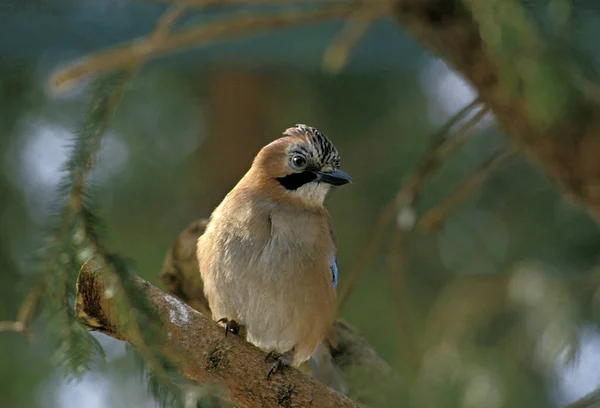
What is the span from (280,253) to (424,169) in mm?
561

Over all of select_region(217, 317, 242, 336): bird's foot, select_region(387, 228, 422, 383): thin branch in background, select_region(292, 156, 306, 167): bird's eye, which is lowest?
select_region(217, 317, 242, 336): bird's foot

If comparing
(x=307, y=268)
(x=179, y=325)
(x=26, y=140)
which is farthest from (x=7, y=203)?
(x=179, y=325)

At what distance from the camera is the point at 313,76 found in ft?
18.6

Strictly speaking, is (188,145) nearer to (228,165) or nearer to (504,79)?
(228,165)

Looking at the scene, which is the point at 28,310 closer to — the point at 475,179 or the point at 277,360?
the point at 277,360

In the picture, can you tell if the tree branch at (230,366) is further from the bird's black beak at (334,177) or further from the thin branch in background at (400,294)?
the bird's black beak at (334,177)

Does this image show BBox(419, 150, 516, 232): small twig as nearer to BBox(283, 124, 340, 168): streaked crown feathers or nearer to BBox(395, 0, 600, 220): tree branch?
BBox(395, 0, 600, 220): tree branch

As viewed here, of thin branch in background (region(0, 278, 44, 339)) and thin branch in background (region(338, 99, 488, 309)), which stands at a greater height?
thin branch in background (region(338, 99, 488, 309))

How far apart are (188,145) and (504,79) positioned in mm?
→ 4303

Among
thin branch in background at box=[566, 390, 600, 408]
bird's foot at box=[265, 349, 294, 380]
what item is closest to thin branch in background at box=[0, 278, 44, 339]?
bird's foot at box=[265, 349, 294, 380]

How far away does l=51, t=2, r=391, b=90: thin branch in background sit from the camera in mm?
2213

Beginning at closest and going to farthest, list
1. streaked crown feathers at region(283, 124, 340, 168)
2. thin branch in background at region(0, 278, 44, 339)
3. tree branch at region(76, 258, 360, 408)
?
thin branch in background at region(0, 278, 44, 339) → tree branch at region(76, 258, 360, 408) → streaked crown feathers at region(283, 124, 340, 168)

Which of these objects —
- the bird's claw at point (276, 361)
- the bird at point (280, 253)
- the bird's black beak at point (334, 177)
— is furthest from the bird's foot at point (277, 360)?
the bird's black beak at point (334, 177)

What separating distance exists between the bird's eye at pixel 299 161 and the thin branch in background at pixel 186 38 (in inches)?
26.2
